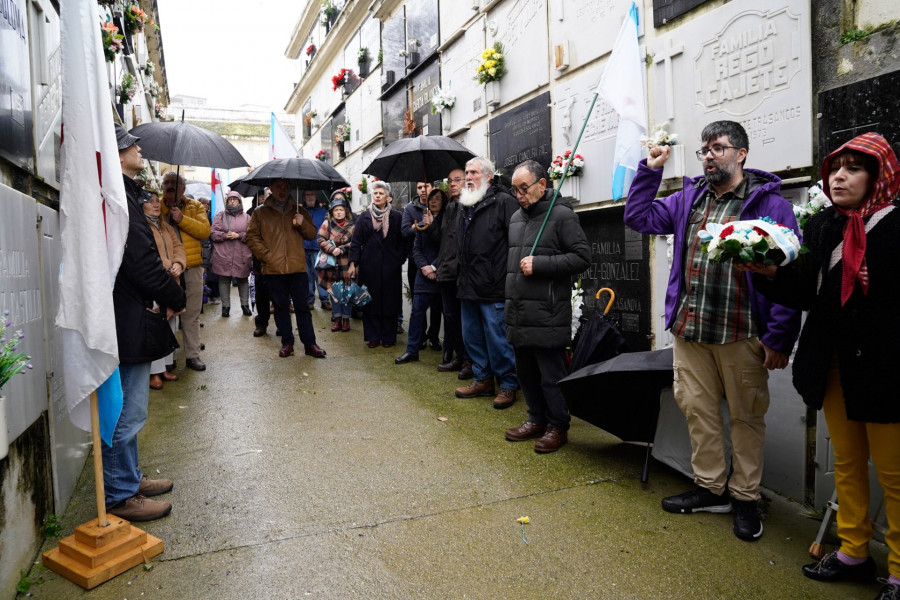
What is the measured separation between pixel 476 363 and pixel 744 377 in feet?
9.12

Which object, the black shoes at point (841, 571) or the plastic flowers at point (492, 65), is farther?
the plastic flowers at point (492, 65)

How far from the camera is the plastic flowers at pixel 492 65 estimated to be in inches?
271

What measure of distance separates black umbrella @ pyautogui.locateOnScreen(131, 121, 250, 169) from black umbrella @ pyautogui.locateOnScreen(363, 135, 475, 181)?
5.52 feet

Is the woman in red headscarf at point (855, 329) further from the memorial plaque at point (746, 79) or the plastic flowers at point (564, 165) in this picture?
the plastic flowers at point (564, 165)

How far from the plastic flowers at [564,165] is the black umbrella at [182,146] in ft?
9.36

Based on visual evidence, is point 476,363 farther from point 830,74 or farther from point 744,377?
point 830,74

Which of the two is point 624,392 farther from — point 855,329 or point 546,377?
point 855,329

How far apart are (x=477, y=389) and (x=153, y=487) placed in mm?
2759

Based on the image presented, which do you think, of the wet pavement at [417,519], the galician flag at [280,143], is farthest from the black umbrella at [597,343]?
the galician flag at [280,143]

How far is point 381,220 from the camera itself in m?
7.40

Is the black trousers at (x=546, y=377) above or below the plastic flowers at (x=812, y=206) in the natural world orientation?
below

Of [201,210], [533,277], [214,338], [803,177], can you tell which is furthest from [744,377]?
[214,338]

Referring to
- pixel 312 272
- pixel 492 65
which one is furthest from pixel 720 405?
pixel 312 272

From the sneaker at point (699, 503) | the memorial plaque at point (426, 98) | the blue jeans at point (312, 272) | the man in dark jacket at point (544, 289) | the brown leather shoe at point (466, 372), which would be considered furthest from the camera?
the blue jeans at point (312, 272)
